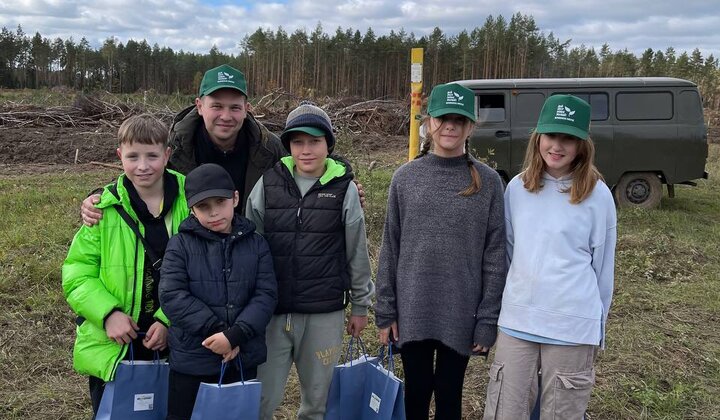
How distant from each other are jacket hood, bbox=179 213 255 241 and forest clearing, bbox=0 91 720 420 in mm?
1429

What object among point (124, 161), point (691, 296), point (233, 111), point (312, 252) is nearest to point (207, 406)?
point (312, 252)

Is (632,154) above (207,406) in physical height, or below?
above

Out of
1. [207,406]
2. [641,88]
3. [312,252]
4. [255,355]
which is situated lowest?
[207,406]

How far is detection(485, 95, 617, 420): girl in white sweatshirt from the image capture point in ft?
7.08

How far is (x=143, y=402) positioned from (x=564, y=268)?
170cm

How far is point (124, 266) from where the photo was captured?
2189 millimetres

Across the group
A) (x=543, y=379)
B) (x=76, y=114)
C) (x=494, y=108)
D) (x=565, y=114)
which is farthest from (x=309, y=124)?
(x=76, y=114)

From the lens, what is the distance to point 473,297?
89.4 inches

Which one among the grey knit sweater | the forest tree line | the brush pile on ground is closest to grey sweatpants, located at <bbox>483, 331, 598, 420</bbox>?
the grey knit sweater

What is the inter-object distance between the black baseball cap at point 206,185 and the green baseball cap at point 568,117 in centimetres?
124

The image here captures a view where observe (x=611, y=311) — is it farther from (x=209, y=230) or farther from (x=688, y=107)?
(x=688, y=107)

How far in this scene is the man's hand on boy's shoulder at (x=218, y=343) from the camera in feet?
6.70

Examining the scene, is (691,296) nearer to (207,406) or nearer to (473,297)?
(473,297)

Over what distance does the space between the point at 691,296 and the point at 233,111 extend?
15.4ft
